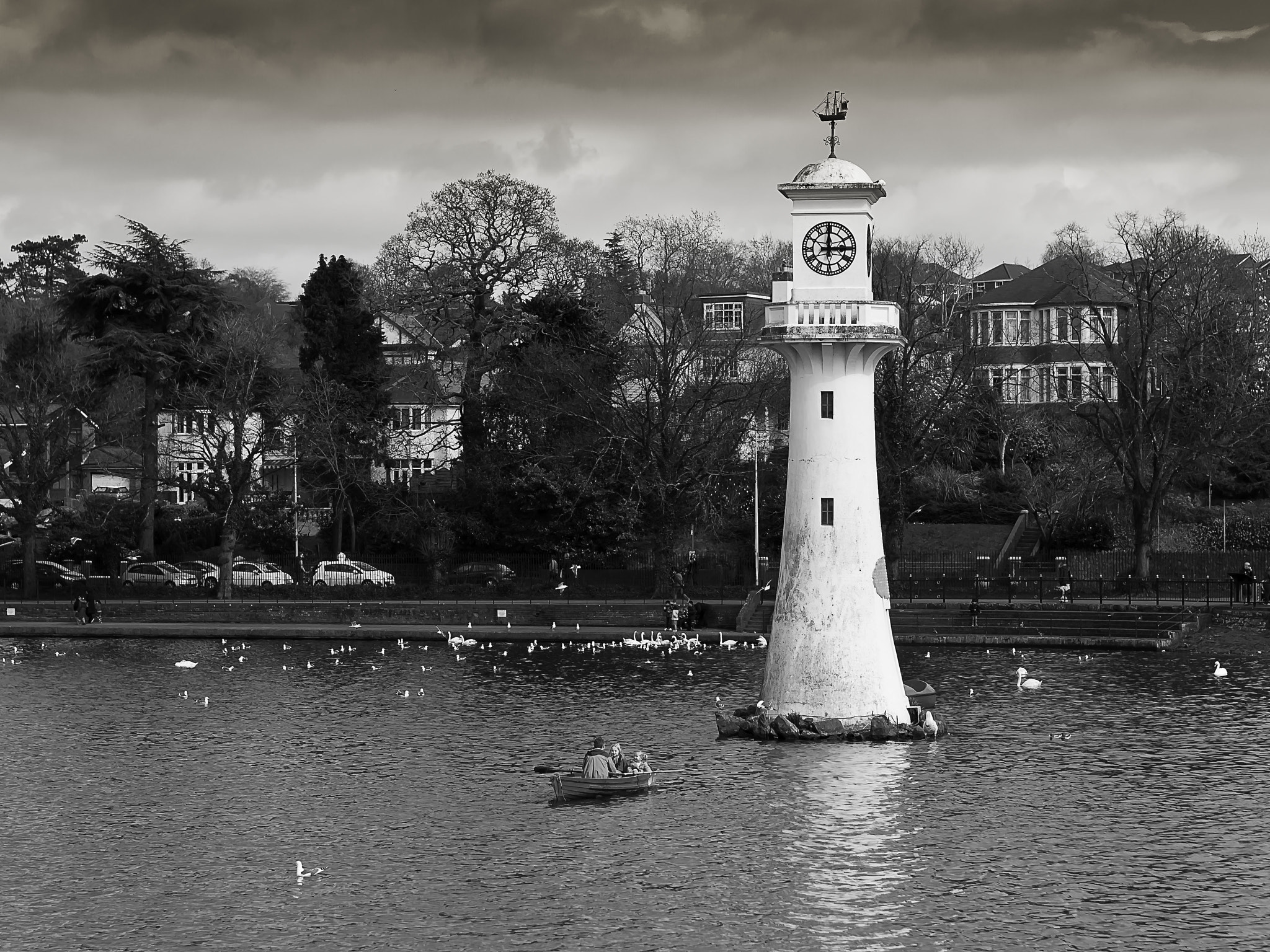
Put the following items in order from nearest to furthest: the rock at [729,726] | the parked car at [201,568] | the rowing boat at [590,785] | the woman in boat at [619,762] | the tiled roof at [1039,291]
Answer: the rowing boat at [590,785] → the woman in boat at [619,762] → the rock at [729,726] → the parked car at [201,568] → the tiled roof at [1039,291]

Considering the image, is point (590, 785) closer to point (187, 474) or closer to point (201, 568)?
point (201, 568)

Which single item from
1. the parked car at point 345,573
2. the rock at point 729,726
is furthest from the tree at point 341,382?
the rock at point 729,726

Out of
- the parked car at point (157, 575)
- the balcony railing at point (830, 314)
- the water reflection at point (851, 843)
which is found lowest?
the water reflection at point (851, 843)

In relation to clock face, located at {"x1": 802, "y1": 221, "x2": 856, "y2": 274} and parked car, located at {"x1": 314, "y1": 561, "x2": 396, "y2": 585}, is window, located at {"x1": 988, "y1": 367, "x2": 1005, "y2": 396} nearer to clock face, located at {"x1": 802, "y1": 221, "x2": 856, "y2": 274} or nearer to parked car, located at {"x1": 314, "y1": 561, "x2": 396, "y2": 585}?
parked car, located at {"x1": 314, "y1": 561, "x2": 396, "y2": 585}

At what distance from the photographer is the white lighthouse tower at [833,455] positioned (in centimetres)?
3803

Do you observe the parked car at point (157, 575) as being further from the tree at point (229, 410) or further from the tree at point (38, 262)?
the tree at point (38, 262)

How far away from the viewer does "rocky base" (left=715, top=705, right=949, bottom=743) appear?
38469mm

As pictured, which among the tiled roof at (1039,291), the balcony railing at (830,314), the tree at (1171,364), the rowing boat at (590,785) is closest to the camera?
the rowing boat at (590,785)

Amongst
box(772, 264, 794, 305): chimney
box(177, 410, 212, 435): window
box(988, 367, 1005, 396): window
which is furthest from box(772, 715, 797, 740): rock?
box(988, 367, 1005, 396): window

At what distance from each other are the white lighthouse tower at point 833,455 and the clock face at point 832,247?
2cm

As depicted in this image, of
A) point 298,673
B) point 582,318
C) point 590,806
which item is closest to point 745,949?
point 590,806

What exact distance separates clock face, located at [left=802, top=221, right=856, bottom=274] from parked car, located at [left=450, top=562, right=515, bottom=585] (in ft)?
119

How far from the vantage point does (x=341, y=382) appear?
8038cm

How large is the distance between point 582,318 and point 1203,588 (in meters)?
28.1
